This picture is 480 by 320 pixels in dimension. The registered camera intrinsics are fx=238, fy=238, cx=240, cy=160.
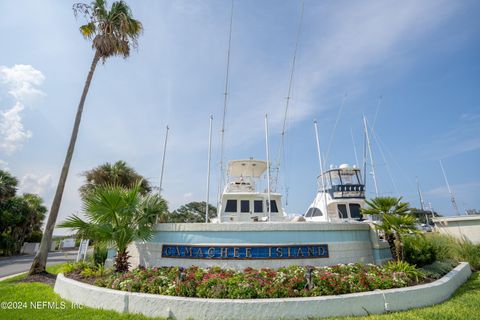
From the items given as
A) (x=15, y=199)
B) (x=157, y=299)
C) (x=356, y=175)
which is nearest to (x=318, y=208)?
(x=356, y=175)

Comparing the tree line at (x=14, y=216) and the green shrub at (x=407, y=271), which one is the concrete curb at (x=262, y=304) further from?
the tree line at (x=14, y=216)

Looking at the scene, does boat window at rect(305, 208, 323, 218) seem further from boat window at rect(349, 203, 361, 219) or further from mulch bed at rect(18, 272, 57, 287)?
mulch bed at rect(18, 272, 57, 287)

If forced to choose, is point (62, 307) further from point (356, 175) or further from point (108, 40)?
point (356, 175)

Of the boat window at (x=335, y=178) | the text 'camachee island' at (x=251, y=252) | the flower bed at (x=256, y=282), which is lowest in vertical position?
the flower bed at (x=256, y=282)

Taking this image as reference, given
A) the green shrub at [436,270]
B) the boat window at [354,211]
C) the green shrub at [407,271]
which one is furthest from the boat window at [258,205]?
the boat window at [354,211]

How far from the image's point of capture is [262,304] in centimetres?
591

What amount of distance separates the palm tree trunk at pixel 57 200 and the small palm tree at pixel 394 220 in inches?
574

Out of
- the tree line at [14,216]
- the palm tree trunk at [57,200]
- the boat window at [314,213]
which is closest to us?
the palm tree trunk at [57,200]

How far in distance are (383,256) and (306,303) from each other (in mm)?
6365

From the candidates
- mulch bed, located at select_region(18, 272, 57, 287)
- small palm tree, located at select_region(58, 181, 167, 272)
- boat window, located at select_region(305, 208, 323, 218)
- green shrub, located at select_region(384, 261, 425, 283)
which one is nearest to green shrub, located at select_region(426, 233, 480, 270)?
green shrub, located at select_region(384, 261, 425, 283)

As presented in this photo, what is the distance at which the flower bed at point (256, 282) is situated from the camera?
21.1 feet

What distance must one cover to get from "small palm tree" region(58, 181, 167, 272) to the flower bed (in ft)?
3.96

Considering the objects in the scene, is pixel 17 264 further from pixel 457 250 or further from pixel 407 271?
pixel 457 250

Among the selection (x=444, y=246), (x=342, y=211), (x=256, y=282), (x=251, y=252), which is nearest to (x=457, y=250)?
(x=444, y=246)
